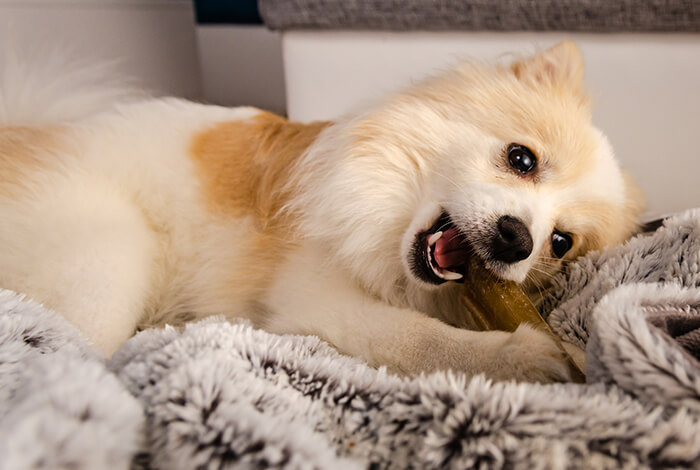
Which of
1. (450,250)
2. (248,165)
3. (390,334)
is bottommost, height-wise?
(390,334)

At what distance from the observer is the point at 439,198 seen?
48.2 inches

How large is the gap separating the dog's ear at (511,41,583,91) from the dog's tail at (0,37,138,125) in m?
1.32

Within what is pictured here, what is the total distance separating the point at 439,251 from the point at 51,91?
129cm

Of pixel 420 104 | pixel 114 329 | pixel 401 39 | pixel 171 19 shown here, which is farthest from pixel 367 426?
pixel 171 19

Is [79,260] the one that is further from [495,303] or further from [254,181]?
[495,303]

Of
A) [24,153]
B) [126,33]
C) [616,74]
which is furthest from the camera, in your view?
[126,33]

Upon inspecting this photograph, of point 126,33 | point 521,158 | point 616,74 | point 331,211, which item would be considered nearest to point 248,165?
point 331,211

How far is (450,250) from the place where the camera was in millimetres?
→ 1225

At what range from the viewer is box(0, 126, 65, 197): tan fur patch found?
124 centimetres

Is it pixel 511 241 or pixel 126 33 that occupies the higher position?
pixel 126 33

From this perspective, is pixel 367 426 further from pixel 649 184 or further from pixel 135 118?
pixel 649 184

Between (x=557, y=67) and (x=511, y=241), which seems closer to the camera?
(x=511, y=241)

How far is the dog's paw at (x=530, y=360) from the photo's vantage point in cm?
89

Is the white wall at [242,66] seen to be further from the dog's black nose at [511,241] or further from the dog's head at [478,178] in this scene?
the dog's black nose at [511,241]
